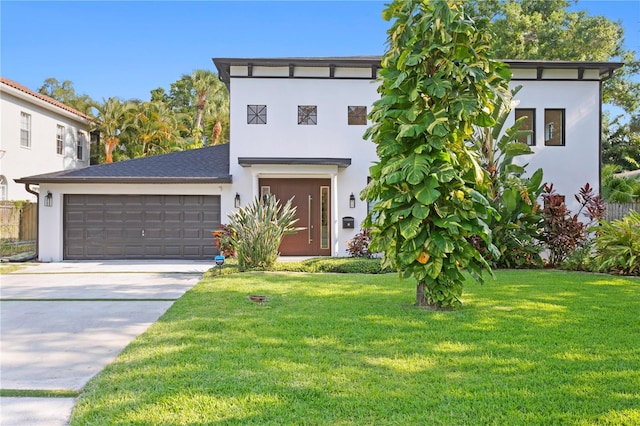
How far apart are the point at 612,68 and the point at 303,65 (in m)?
9.39

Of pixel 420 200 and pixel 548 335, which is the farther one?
pixel 420 200

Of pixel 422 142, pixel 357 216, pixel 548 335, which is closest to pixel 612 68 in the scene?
pixel 357 216

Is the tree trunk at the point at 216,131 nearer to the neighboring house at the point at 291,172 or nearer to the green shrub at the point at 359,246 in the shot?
the neighboring house at the point at 291,172

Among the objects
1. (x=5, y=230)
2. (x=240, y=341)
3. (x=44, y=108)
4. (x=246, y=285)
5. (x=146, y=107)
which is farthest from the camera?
(x=146, y=107)

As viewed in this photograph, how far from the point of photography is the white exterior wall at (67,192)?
14.0 metres

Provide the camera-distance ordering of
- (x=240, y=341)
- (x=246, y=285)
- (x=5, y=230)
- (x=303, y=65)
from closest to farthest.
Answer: (x=240, y=341) < (x=246, y=285) < (x=303, y=65) < (x=5, y=230)

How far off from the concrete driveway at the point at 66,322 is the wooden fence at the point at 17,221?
5811 mm

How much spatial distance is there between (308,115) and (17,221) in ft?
37.2

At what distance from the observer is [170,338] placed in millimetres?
4918

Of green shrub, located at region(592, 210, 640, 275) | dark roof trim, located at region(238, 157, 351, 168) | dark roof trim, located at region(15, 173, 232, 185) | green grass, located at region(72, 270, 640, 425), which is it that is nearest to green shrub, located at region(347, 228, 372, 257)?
dark roof trim, located at region(238, 157, 351, 168)

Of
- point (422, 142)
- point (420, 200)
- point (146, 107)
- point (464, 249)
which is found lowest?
point (464, 249)

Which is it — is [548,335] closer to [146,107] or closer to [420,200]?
[420,200]

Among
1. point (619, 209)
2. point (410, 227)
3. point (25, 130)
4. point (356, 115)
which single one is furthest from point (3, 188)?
point (619, 209)

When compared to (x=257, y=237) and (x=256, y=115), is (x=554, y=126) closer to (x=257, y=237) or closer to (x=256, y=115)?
(x=256, y=115)
